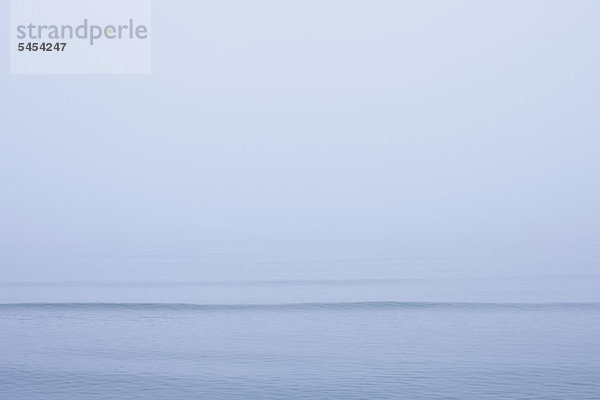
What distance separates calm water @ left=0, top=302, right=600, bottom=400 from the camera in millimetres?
29016

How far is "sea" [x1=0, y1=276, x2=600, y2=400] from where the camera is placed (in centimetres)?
2931

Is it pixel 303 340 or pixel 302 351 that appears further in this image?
pixel 303 340

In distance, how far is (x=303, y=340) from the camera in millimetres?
39281

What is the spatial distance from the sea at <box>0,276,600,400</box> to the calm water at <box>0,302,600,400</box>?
0.08 meters

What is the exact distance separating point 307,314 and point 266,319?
2785 millimetres

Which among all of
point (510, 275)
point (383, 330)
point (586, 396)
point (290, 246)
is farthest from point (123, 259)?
point (586, 396)

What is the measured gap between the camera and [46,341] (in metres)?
39.5

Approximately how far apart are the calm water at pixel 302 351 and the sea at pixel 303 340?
0.25 ft

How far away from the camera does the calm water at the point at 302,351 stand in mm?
29016

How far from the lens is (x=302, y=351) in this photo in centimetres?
3631

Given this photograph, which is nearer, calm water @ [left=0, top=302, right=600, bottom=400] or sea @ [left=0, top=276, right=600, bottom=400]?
calm water @ [left=0, top=302, right=600, bottom=400]

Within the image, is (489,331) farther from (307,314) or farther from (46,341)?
(46,341)

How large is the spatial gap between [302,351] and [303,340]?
2969mm

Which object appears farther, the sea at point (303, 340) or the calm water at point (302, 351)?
the sea at point (303, 340)
